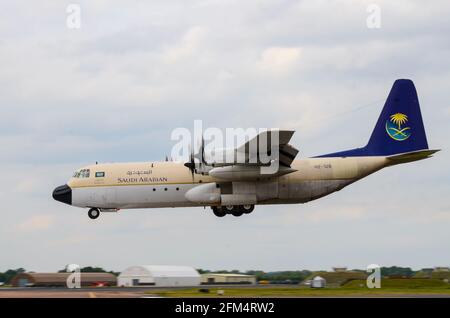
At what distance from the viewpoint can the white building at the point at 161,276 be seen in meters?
47.5

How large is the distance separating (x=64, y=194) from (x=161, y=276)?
27.9 ft

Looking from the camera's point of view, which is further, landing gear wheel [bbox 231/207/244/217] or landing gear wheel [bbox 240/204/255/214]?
landing gear wheel [bbox 231/207/244/217]

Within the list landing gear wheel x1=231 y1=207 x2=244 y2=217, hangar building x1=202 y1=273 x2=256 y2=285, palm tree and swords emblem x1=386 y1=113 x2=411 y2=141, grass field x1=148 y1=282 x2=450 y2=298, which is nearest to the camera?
grass field x1=148 y1=282 x2=450 y2=298

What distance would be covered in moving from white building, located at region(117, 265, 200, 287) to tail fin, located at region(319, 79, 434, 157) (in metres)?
11.4

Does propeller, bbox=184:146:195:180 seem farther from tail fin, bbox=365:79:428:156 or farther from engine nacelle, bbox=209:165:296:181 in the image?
tail fin, bbox=365:79:428:156

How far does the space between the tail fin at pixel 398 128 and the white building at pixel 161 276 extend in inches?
448

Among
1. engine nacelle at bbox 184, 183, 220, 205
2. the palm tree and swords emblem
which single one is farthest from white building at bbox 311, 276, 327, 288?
the palm tree and swords emblem

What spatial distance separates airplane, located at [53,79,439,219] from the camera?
50781mm

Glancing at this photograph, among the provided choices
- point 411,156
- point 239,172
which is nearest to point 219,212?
point 239,172

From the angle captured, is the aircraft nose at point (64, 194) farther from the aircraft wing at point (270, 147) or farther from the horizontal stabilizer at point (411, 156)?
the horizontal stabilizer at point (411, 156)

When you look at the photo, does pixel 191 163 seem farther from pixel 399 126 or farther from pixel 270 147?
pixel 399 126

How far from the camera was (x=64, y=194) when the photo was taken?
171ft

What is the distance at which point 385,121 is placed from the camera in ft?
176
